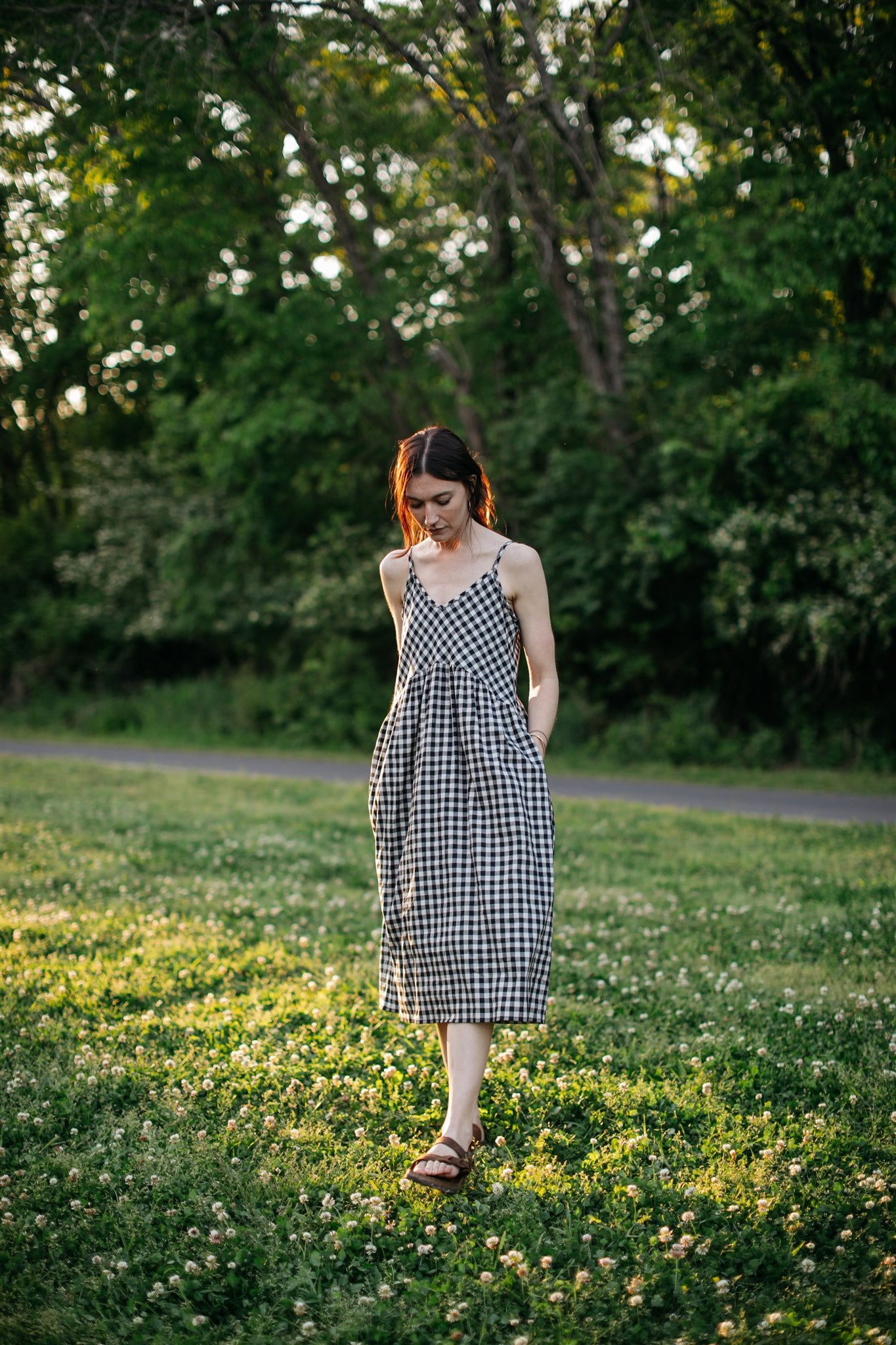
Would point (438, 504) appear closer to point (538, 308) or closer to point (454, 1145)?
point (454, 1145)

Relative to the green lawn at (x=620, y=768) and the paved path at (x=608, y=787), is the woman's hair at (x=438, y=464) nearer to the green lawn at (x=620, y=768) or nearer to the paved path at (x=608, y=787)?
the paved path at (x=608, y=787)

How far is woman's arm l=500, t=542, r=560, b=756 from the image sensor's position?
12.1 ft

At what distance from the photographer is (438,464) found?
3566mm

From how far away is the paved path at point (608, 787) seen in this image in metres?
11.0

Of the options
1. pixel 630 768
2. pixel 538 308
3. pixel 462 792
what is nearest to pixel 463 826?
pixel 462 792

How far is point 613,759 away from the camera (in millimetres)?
15164

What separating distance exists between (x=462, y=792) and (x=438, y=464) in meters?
1.11

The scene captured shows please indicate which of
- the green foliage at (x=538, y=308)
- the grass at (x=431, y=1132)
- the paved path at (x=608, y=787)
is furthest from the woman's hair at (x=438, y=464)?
the paved path at (x=608, y=787)

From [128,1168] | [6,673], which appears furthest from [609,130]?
[6,673]

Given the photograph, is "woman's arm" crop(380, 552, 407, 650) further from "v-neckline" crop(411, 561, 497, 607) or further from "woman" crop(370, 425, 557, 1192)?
"v-neckline" crop(411, 561, 497, 607)

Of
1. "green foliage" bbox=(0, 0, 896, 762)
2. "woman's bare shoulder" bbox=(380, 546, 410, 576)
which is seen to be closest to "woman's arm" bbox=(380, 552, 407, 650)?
"woman's bare shoulder" bbox=(380, 546, 410, 576)

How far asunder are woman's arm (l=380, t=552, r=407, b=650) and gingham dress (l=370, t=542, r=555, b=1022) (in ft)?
0.30

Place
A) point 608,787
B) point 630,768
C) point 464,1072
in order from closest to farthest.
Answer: point 464,1072 → point 608,787 → point 630,768

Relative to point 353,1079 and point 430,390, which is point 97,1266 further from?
point 430,390
